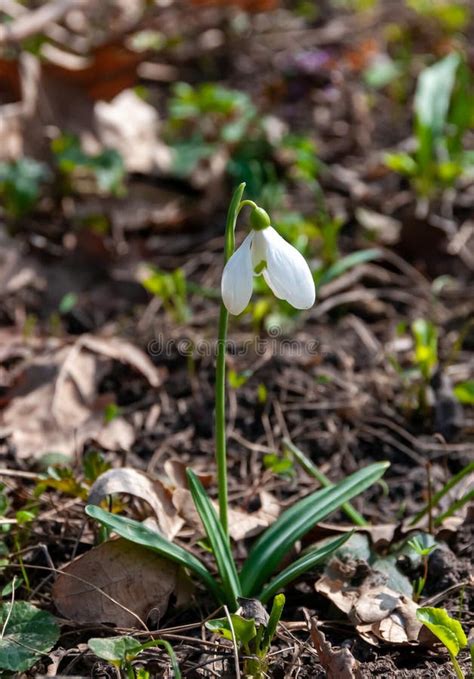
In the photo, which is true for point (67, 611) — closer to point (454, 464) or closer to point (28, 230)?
point (454, 464)

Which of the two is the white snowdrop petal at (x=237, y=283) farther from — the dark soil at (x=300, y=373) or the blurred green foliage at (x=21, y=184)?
the blurred green foliage at (x=21, y=184)

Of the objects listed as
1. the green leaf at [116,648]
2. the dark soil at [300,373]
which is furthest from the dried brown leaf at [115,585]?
the green leaf at [116,648]

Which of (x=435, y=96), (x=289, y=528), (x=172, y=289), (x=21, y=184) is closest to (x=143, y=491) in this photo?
(x=289, y=528)

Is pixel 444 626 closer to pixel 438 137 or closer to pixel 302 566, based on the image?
pixel 302 566

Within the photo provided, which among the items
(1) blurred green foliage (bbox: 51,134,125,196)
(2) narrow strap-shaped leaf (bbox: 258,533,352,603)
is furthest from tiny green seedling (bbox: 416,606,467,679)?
(1) blurred green foliage (bbox: 51,134,125,196)

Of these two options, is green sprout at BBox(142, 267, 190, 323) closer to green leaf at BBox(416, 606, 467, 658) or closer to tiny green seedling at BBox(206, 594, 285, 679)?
tiny green seedling at BBox(206, 594, 285, 679)

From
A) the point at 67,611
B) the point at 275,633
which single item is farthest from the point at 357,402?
the point at 67,611
